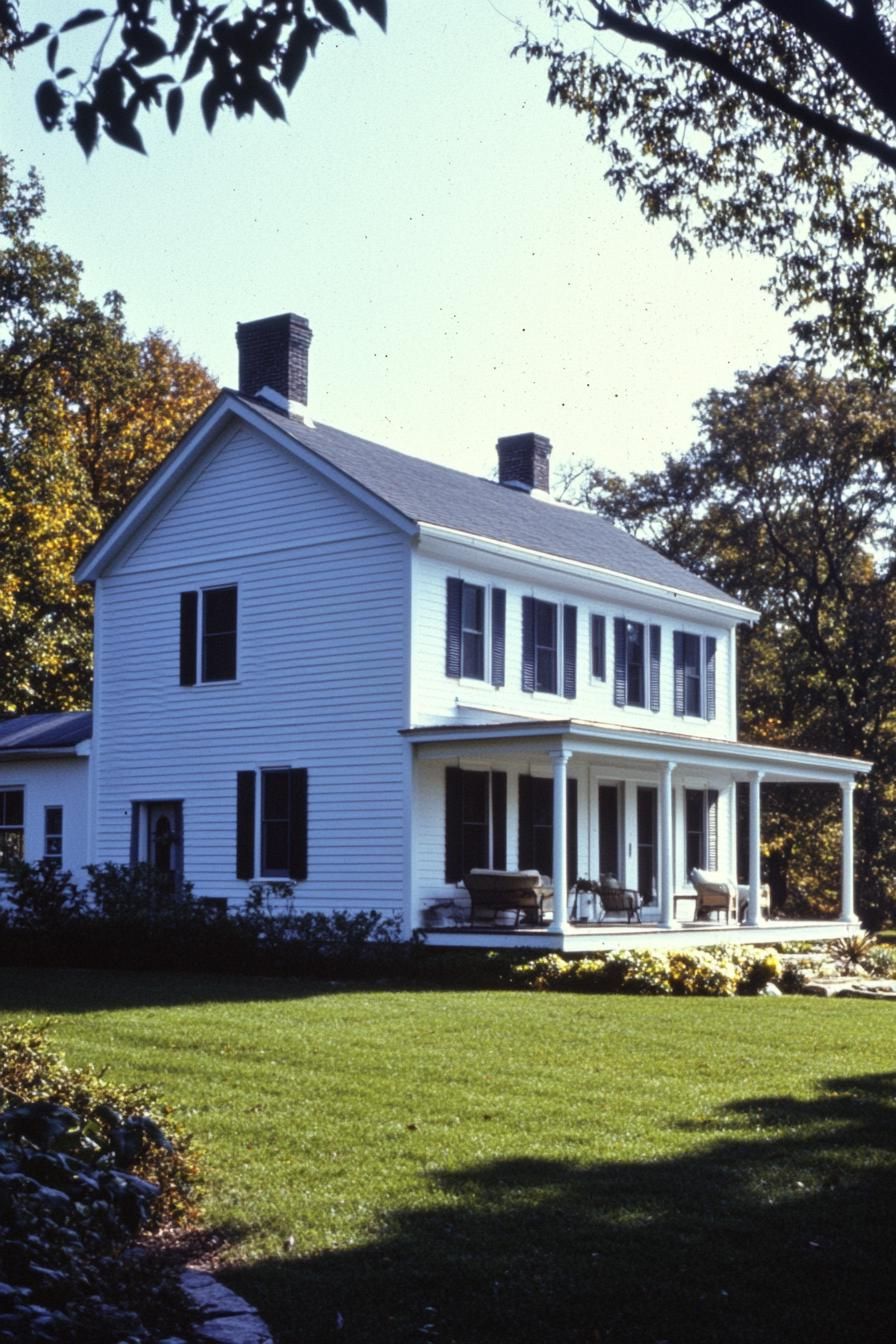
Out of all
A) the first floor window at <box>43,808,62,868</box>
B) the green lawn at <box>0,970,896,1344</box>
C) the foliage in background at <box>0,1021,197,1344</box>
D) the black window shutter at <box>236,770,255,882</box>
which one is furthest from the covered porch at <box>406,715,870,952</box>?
the foliage in background at <box>0,1021,197,1344</box>

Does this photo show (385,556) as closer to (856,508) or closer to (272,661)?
(272,661)

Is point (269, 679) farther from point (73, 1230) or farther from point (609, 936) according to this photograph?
point (73, 1230)

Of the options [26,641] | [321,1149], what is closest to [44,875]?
[26,641]

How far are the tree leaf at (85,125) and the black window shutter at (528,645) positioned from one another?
799 inches

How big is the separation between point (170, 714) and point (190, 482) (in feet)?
12.5

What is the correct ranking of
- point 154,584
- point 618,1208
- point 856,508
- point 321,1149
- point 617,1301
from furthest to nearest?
point 856,508 → point 154,584 → point 321,1149 → point 618,1208 → point 617,1301

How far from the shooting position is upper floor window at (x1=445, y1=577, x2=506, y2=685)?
2367 centimetres

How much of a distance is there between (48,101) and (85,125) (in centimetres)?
13

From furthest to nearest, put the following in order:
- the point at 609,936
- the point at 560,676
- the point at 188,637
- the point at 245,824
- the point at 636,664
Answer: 1. the point at 636,664
2. the point at 188,637
3. the point at 560,676
4. the point at 245,824
5. the point at 609,936

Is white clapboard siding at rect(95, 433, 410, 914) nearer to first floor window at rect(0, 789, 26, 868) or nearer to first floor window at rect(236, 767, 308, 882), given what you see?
first floor window at rect(236, 767, 308, 882)

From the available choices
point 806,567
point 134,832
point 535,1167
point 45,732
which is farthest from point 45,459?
point 535,1167

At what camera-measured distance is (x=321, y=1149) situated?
9.05 m

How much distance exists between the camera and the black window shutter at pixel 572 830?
2588 cm

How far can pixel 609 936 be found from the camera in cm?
2169
